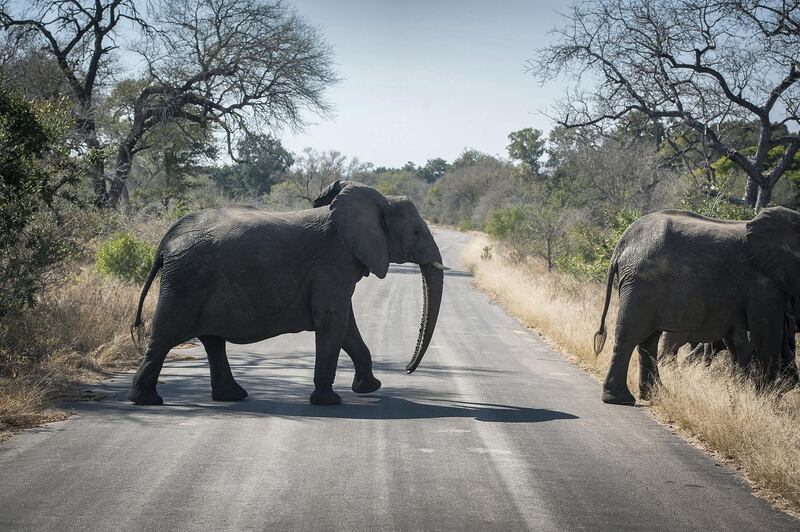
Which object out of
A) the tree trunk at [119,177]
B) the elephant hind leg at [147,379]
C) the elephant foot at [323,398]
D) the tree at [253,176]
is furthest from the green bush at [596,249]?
the tree at [253,176]

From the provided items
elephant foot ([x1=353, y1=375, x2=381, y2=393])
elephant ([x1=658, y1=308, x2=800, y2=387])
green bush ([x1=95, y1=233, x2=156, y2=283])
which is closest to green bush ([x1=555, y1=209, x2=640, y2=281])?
elephant ([x1=658, y1=308, x2=800, y2=387])

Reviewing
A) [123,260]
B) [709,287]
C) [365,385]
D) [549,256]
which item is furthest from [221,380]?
[549,256]

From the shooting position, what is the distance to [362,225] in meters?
10.4

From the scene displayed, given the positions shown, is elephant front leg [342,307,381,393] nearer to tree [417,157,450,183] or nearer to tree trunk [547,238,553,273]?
tree trunk [547,238,553,273]

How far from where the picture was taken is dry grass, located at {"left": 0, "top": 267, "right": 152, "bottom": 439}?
8922mm

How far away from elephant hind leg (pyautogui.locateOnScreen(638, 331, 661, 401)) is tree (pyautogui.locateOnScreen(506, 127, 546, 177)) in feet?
220

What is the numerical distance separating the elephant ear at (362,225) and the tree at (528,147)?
2652 inches

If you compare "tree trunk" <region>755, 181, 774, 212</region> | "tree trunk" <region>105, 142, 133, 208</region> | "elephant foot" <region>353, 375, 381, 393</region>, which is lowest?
"elephant foot" <region>353, 375, 381, 393</region>

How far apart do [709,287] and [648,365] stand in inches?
45.0

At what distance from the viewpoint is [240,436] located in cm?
827

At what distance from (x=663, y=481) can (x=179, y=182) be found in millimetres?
38368

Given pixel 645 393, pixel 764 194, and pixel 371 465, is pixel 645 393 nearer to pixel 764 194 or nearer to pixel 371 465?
pixel 371 465

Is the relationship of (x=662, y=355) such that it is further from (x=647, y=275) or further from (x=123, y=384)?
(x=123, y=384)

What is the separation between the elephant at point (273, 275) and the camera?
9.86 m
